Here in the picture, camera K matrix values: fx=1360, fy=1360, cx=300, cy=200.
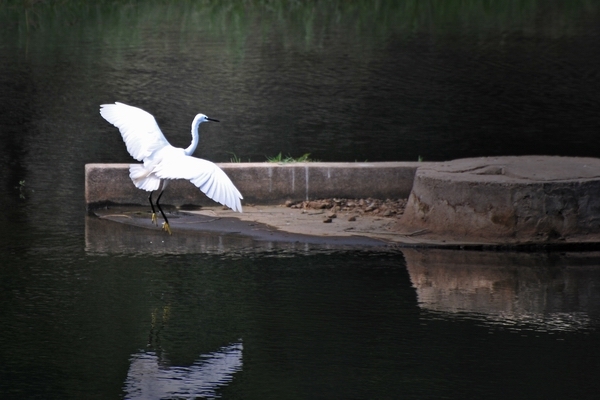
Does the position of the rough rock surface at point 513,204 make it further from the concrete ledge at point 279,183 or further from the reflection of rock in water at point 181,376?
the reflection of rock in water at point 181,376

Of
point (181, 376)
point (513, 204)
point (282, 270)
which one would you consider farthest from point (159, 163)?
point (181, 376)

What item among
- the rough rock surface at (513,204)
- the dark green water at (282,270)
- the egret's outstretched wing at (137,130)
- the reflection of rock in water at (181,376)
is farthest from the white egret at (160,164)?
the reflection of rock in water at (181,376)

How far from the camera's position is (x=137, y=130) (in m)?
12.2

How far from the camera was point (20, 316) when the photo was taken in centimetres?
924

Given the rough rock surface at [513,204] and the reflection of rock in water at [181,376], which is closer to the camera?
the reflection of rock in water at [181,376]

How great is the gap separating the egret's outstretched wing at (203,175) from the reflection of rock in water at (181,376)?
2.52m

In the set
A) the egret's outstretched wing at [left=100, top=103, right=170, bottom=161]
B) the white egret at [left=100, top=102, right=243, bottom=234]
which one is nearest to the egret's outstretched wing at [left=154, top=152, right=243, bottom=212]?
the white egret at [left=100, top=102, right=243, bottom=234]

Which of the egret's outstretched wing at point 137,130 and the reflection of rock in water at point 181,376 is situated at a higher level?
the egret's outstretched wing at point 137,130

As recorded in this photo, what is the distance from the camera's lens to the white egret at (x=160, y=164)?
10.9 meters

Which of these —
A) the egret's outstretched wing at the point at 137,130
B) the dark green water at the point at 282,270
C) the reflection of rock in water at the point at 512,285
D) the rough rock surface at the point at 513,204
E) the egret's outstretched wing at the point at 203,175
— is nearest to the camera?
the dark green water at the point at 282,270

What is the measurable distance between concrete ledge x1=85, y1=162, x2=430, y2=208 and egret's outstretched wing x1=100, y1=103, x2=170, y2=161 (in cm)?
105

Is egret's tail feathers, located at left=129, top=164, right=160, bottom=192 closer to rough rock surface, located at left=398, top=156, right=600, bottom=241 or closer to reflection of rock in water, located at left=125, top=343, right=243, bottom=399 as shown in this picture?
rough rock surface, located at left=398, top=156, right=600, bottom=241

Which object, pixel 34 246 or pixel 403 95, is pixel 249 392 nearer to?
pixel 34 246

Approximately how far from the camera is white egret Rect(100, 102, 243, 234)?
10930 millimetres
